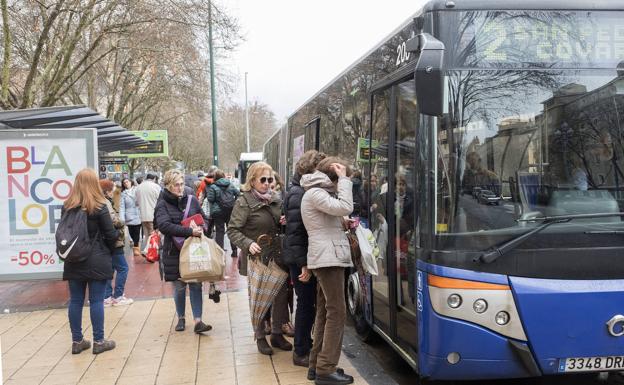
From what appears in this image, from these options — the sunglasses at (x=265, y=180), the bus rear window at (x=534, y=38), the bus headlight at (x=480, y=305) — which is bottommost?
the bus headlight at (x=480, y=305)

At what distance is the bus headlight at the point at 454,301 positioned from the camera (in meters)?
3.64

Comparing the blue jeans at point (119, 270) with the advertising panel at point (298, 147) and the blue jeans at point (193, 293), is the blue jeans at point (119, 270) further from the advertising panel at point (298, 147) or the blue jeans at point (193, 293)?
the advertising panel at point (298, 147)

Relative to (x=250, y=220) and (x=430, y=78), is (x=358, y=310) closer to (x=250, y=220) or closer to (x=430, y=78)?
(x=250, y=220)

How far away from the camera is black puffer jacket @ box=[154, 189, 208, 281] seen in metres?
5.69

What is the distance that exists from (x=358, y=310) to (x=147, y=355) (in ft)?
7.24

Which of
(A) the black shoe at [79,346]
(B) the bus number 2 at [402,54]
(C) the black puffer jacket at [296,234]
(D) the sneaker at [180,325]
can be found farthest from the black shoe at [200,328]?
(B) the bus number 2 at [402,54]

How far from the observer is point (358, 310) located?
602cm

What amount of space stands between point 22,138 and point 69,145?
0.60 metres

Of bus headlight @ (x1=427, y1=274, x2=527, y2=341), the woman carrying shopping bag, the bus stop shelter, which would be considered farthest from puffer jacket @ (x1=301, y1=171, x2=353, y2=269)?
the woman carrying shopping bag

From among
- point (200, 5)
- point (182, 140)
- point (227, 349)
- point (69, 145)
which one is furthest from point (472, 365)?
point (182, 140)

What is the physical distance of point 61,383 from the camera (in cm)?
486

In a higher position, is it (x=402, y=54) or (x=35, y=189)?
(x=402, y=54)

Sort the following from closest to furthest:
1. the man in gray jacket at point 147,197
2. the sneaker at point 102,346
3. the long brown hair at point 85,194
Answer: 1. the long brown hair at point 85,194
2. the sneaker at point 102,346
3. the man in gray jacket at point 147,197

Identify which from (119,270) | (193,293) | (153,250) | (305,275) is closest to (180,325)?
(193,293)
